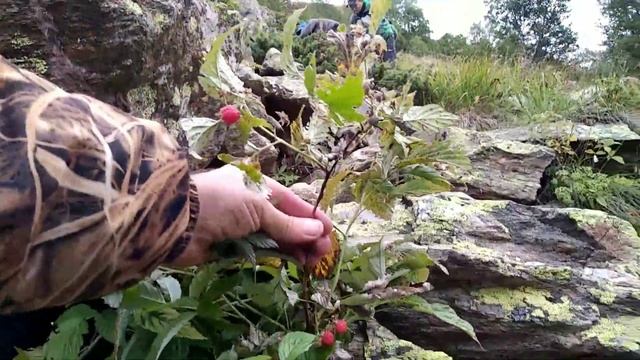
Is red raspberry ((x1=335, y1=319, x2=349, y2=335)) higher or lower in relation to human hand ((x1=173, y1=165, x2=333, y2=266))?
lower

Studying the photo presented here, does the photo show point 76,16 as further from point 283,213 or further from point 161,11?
point 283,213

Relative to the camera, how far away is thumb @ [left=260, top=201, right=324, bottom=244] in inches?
48.6

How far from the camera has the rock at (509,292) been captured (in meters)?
1.93

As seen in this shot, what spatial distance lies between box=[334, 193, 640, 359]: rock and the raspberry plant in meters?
0.39

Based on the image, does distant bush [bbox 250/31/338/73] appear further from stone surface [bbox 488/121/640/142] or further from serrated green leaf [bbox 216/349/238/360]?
serrated green leaf [bbox 216/349/238/360]

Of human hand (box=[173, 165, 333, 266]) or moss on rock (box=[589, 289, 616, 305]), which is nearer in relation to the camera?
human hand (box=[173, 165, 333, 266])

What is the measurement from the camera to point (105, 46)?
216cm

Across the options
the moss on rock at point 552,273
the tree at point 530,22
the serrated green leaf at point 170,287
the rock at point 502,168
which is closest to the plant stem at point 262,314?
the serrated green leaf at point 170,287

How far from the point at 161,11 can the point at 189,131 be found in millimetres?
1275

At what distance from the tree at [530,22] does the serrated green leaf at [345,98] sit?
1720cm

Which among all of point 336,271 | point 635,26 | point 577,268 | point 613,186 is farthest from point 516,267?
point 635,26

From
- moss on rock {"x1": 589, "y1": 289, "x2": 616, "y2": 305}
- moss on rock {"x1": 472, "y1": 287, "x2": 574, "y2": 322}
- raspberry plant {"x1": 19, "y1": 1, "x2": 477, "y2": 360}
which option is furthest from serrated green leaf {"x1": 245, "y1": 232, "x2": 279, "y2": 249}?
moss on rock {"x1": 589, "y1": 289, "x2": 616, "y2": 305}

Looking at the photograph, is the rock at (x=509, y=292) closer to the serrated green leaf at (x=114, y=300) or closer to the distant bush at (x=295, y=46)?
the serrated green leaf at (x=114, y=300)

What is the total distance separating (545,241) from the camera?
2342mm
